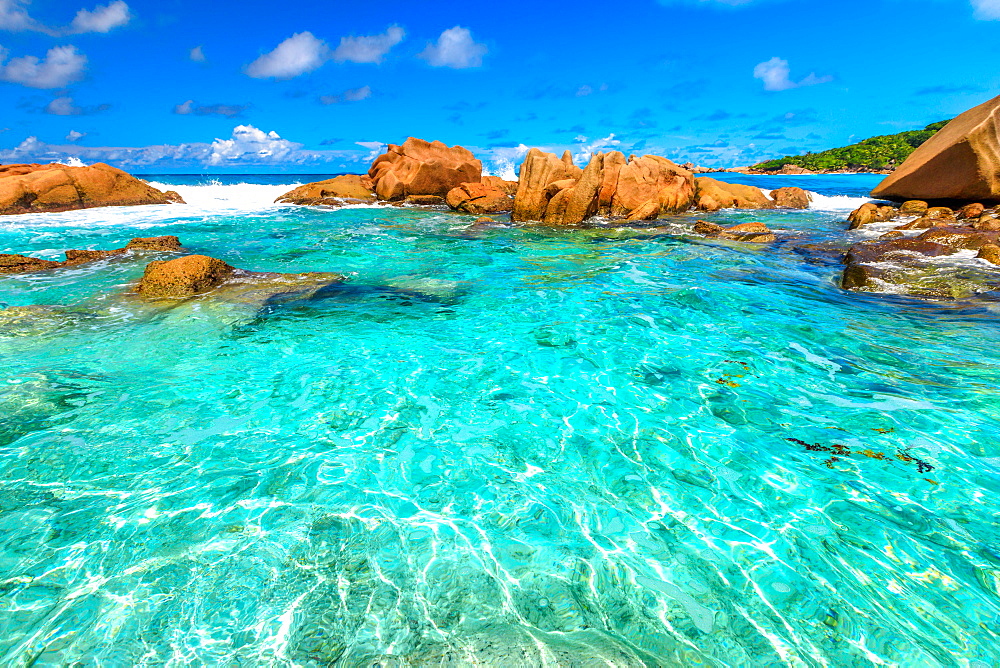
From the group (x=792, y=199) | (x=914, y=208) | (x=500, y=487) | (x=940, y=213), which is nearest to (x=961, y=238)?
(x=940, y=213)

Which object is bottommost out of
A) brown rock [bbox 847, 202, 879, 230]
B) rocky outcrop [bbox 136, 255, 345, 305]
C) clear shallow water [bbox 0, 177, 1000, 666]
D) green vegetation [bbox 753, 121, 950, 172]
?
clear shallow water [bbox 0, 177, 1000, 666]

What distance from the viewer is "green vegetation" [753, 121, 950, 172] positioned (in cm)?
6931

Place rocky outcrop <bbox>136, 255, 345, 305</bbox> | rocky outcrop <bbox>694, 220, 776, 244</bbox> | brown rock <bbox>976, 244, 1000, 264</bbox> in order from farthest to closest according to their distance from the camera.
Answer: rocky outcrop <bbox>694, 220, 776, 244</bbox> → brown rock <bbox>976, 244, 1000, 264</bbox> → rocky outcrop <bbox>136, 255, 345, 305</bbox>

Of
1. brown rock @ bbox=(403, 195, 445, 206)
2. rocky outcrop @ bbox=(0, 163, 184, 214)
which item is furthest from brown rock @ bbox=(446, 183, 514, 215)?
rocky outcrop @ bbox=(0, 163, 184, 214)

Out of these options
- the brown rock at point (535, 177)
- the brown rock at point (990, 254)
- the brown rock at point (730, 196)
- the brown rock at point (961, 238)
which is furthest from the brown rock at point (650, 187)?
the brown rock at point (990, 254)

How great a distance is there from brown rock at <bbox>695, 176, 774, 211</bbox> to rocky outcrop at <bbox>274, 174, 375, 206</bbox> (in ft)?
A: 67.1

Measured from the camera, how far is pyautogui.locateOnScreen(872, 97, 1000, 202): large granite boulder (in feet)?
52.0

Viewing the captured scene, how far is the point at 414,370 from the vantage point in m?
6.40

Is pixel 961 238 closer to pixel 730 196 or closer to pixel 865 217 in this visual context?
pixel 865 217

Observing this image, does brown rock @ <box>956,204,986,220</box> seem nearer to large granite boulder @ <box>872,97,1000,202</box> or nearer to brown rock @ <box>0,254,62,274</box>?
large granite boulder @ <box>872,97,1000,202</box>

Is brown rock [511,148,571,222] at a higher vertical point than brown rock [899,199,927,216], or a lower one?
higher

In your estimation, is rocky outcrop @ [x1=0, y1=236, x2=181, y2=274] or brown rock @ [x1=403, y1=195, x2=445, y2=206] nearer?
rocky outcrop @ [x1=0, y1=236, x2=181, y2=274]

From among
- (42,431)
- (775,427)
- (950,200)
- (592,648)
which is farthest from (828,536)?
(950,200)

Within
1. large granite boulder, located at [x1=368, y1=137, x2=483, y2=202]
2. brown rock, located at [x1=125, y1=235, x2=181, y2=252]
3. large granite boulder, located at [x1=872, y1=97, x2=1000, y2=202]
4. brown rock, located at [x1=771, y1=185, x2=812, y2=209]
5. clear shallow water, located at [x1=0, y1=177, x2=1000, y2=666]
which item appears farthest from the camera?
large granite boulder, located at [x1=368, y1=137, x2=483, y2=202]
